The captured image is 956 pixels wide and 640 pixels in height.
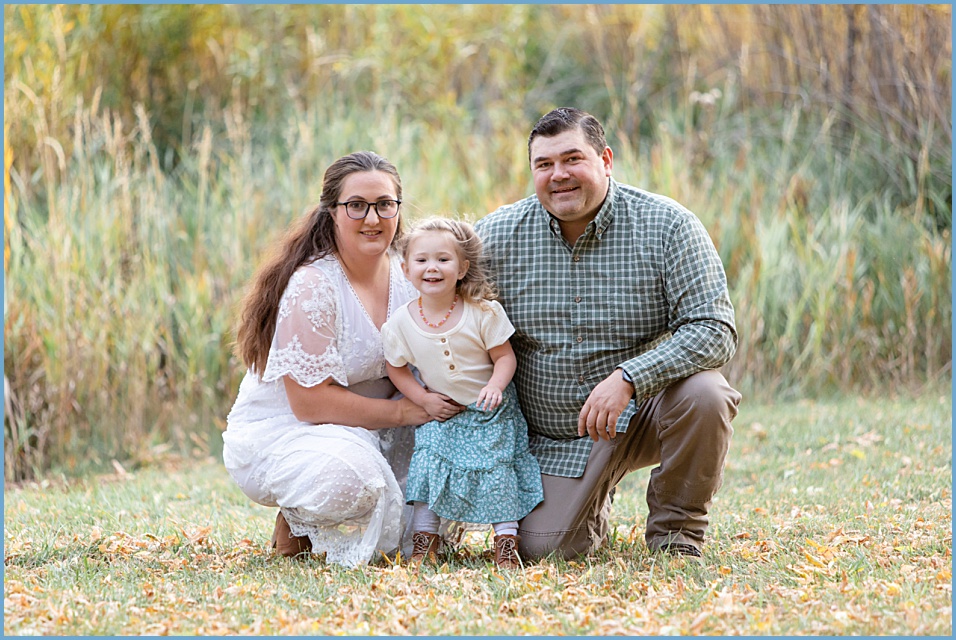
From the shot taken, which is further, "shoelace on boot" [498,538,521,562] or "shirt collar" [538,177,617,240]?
"shirt collar" [538,177,617,240]

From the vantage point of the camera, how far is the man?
3.04 m

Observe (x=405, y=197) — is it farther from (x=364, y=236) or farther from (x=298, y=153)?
(x=298, y=153)

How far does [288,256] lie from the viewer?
333 centimetres

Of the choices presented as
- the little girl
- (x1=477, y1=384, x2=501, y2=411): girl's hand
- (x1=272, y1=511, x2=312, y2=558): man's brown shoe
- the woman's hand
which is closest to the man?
the little girl

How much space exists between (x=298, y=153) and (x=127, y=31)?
2671 millimetres

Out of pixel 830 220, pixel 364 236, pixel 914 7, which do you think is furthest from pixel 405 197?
pixel 914 7

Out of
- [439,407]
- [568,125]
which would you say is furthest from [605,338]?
[568,125]

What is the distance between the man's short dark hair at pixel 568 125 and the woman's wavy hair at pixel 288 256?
0.49 metres

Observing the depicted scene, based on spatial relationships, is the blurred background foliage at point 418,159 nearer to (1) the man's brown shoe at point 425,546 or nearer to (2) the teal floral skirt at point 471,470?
(2) the teal floral skirt at point 471,470

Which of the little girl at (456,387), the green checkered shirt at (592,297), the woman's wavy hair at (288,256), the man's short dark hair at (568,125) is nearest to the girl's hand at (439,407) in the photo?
the little girl at (456,387)

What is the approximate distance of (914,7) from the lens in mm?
7266

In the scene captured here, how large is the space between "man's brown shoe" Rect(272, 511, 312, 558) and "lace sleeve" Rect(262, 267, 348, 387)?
459mm

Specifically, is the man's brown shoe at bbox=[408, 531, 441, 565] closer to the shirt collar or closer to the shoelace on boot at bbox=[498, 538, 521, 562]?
the shoelace on boot at bbox=[498, 538, 521, 562]

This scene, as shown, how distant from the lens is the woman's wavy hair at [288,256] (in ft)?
10.7
